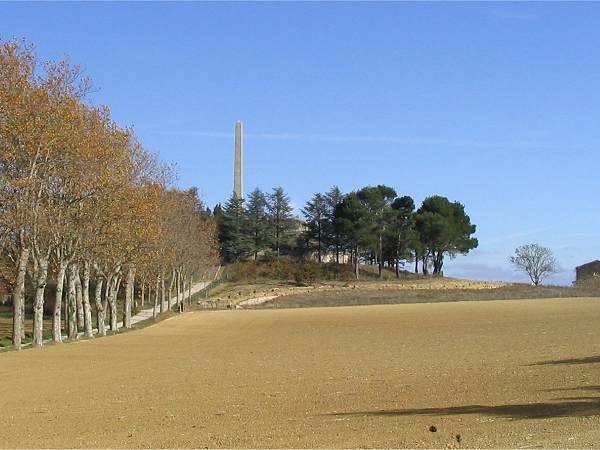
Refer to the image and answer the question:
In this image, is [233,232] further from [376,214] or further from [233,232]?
[376,214]

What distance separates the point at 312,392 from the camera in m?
21.2

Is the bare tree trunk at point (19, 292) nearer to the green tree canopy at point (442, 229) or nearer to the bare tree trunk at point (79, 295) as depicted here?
the bare tree trunk at point (79, 295)

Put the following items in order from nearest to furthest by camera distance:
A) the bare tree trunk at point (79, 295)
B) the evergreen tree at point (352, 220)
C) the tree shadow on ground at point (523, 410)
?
the tree shadow on ground at point (523, 410), the bare tree trunk at point (79, 295), the evergreen tree at point (352, 220)

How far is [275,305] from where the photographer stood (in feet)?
333

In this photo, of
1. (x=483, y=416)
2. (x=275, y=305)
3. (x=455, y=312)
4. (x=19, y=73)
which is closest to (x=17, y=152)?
(x=19, y=73)

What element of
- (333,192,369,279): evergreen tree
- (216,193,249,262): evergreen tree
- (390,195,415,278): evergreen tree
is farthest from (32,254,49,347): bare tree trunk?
(216,193,249,262): evergreen tree

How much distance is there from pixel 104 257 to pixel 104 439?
3798 centimetres

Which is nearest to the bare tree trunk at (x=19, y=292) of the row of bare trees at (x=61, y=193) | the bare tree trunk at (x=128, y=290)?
the row of bare trees at (x=61, y=193)

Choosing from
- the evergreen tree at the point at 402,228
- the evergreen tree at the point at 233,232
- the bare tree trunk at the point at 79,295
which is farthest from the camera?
the evergreen tree at the point at 233,232

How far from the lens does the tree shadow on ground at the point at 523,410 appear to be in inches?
579

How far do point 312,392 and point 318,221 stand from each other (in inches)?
4589

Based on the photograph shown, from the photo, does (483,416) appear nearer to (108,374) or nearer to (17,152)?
(108,374)

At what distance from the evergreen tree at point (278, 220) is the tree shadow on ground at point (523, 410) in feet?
395

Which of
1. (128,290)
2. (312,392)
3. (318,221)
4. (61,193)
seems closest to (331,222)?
(318,221)
